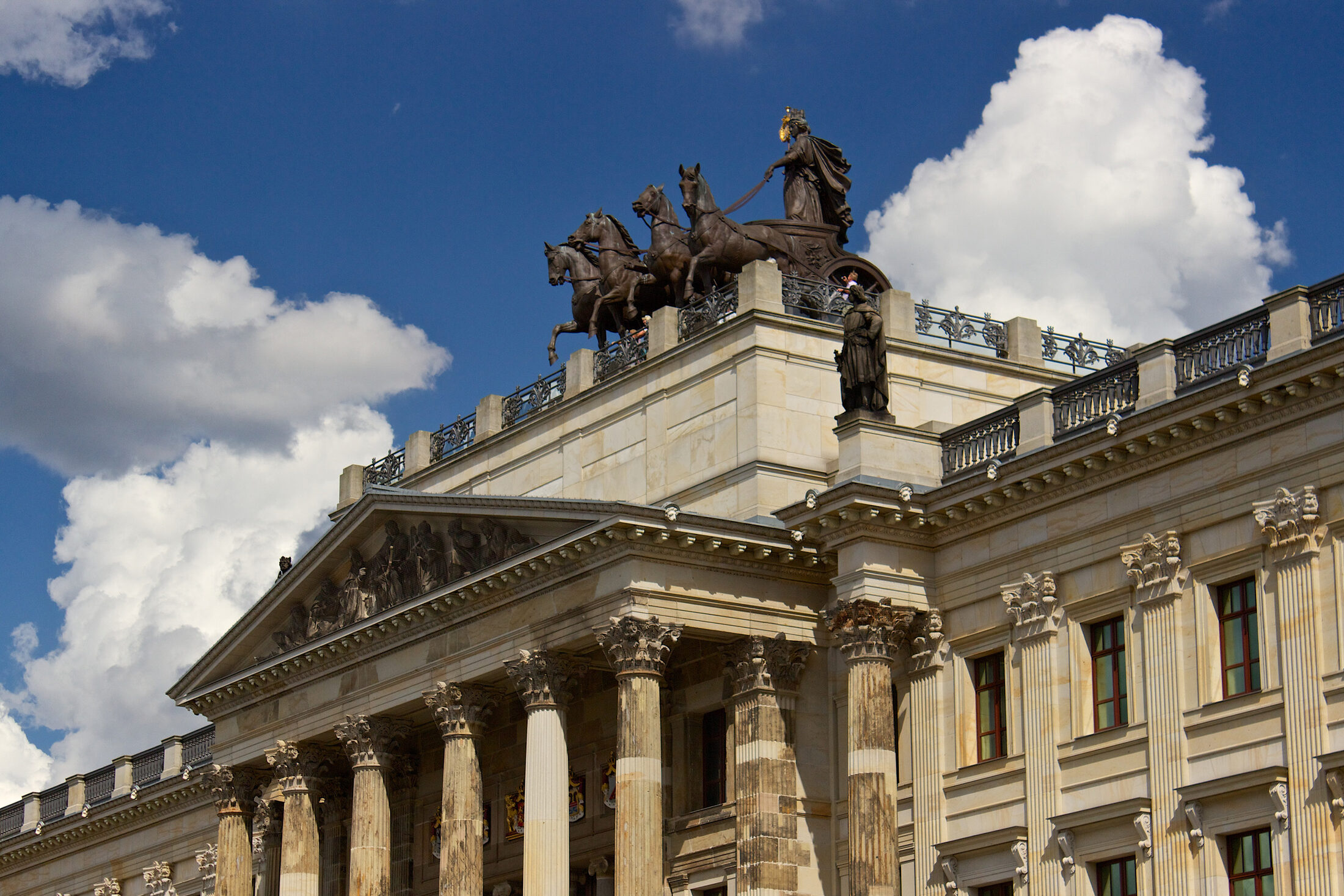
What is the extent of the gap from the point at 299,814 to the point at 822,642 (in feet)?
43.6

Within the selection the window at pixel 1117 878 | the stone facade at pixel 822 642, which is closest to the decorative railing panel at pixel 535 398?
the stone facade at pixel 822 642

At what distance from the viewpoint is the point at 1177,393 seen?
3675 cm

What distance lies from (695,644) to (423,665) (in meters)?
5.59

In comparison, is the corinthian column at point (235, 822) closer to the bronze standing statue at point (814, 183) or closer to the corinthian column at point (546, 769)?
the corinthian column at point (546, 769)

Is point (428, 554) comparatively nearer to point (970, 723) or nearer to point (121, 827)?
point (970, 723)

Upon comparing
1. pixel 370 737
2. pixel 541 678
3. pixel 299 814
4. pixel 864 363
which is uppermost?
pixel 864 363

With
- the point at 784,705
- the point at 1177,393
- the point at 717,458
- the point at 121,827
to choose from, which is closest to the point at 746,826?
the point at 784,705

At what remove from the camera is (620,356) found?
4850 cm

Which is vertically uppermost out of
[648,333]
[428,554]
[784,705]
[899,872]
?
[648,333]

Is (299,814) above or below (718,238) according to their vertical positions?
below

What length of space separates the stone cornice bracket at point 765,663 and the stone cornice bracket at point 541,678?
9.90 feet

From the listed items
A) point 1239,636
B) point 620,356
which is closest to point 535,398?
point 620,356

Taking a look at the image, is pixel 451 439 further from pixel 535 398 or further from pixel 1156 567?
pixel 1156 567

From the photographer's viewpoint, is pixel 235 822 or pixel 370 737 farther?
pixel 235 822
